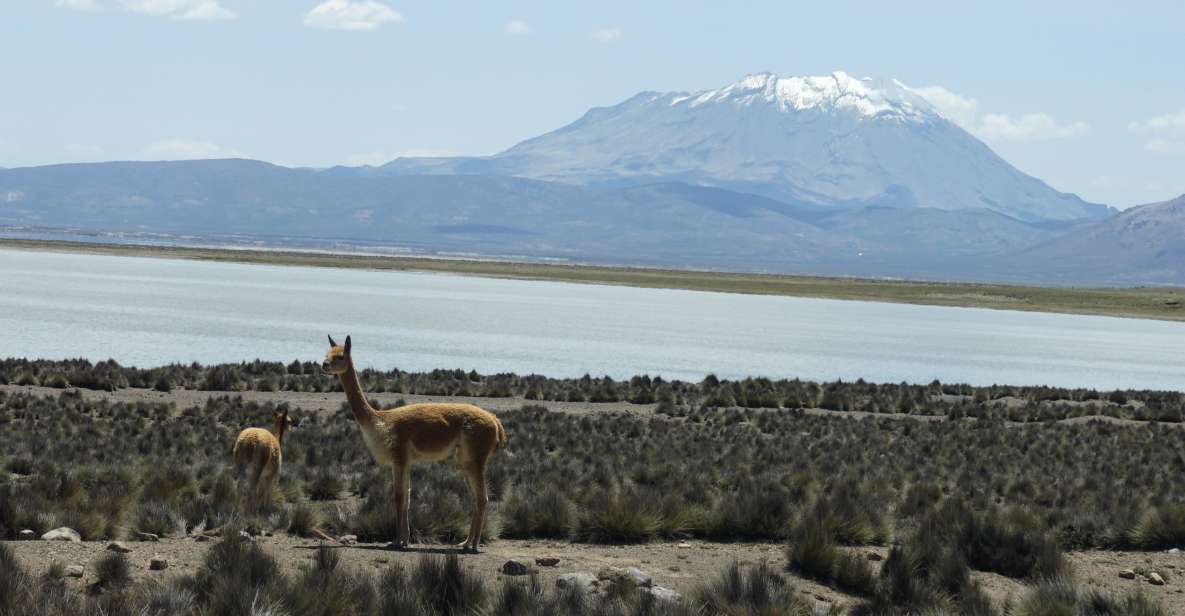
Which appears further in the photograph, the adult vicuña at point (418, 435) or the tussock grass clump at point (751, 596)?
the adult vicuña at point (418, 435)

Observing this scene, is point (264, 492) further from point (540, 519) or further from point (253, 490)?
point (540, 519)

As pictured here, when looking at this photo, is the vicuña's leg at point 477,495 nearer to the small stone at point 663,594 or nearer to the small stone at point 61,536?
the small stone at point 663,594

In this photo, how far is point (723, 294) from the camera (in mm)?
134875

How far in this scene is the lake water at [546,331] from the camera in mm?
50500

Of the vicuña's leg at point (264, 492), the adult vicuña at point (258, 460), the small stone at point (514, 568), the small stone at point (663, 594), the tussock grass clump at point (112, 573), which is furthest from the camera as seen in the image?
the vicuña's leg at point (264, 492)

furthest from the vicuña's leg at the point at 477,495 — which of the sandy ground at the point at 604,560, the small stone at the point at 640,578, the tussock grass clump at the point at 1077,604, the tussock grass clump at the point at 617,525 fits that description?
the tussock grass clump at the point at 1077,604

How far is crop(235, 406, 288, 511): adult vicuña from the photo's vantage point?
1298cm

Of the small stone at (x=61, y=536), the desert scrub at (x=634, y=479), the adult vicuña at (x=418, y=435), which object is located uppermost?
the adult vicuña at (x=418, y=435)

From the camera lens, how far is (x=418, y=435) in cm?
1152

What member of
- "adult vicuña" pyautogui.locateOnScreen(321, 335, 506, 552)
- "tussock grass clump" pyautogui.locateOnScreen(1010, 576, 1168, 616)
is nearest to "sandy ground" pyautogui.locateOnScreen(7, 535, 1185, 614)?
"tussock grass clump" pyautogui.locateOnScreen(1010, 576, 1168, 616)

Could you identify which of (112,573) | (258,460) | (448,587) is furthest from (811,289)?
(112,573)

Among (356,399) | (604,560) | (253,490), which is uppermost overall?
(356,399)

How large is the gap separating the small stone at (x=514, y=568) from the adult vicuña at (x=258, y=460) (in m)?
3.18

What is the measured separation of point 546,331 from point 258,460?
56039 mm
